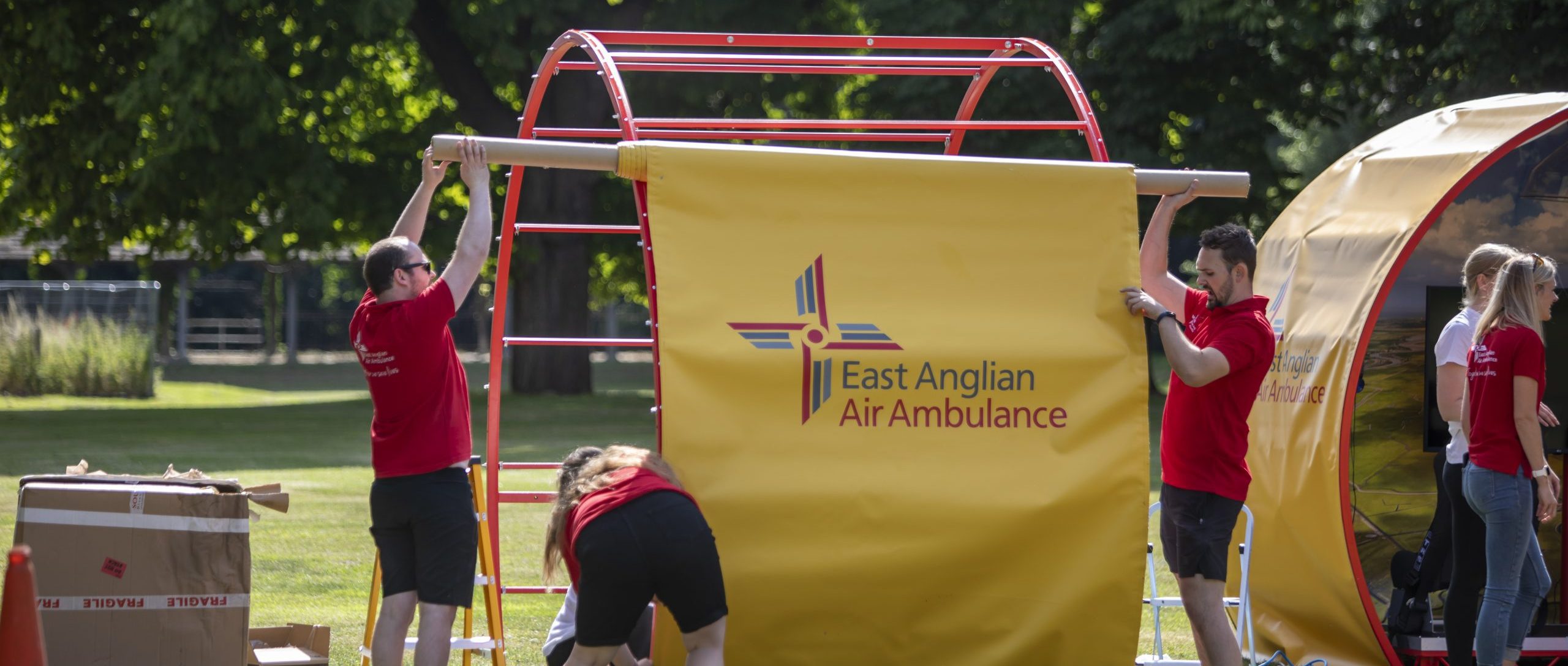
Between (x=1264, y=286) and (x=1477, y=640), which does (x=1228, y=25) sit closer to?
(x=1264, y=286)

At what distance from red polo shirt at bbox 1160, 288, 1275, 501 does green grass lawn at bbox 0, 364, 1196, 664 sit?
77.2 inches

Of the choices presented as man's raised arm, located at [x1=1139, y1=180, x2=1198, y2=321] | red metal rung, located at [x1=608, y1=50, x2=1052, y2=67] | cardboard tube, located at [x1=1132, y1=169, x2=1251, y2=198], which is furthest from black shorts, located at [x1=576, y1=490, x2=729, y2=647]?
red metal rung, located at [x1=608, y1=50, x2=1052, y2=67]

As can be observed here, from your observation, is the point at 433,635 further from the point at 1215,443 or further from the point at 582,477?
the point at 1215,443

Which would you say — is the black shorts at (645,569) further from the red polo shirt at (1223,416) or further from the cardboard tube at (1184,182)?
the cardboard tube at (1184,182)

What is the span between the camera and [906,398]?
4.91 metres

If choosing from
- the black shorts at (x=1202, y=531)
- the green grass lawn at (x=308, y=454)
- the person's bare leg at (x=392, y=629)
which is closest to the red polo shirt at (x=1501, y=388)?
the black shorts at (x=1202, y=531)

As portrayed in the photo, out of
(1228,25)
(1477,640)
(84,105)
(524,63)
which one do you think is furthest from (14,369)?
(1477,640)

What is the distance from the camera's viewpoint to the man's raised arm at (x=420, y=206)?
5184 mm

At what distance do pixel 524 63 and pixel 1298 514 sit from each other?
1588cm

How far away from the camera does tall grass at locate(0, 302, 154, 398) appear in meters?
23.2

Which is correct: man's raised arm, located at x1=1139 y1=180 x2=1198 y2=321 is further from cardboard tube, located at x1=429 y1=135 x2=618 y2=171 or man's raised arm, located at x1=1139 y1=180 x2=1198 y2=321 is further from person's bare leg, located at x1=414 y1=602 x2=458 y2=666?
person's bare leg, located at x1=414 y1=602 x2=458 y2=666

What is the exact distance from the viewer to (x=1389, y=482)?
7566mm

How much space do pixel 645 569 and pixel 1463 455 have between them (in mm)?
3358

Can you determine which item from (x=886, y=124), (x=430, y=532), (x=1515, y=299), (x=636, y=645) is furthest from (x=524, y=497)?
(x=1515, y=299)
